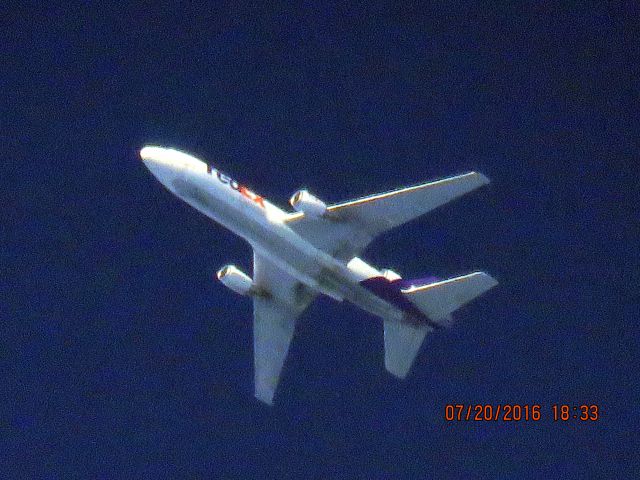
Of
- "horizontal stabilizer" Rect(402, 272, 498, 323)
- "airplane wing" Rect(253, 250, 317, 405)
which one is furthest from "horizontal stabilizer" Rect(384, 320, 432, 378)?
"airplane wing" Rect(253, 250, 317, 405)

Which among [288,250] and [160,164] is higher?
[160,164]

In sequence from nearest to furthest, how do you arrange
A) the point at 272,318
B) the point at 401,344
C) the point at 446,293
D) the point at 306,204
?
the point at 306,204 → the point at 446,293 → the point at 401,344 → the point at 272,318

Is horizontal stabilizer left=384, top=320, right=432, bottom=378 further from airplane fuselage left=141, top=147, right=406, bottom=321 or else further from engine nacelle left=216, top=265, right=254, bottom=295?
engine nacelle left=216, top=265, right=254, bottom=295

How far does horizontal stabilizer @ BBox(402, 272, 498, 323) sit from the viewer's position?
83.1 metres

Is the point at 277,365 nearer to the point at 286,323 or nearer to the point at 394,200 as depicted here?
the point at 286,323

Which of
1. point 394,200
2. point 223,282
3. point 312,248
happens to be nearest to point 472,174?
point 394,200

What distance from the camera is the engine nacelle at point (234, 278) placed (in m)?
85.4

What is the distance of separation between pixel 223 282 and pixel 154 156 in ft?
30.6

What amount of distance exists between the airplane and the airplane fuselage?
0.18 ft

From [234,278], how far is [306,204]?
8.50 m

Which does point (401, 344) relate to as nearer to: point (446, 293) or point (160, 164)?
point (446, 293)

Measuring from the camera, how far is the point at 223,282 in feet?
280

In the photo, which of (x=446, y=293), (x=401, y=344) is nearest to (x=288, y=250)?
(x=446, y=293)

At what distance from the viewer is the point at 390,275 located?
83.2 metres
